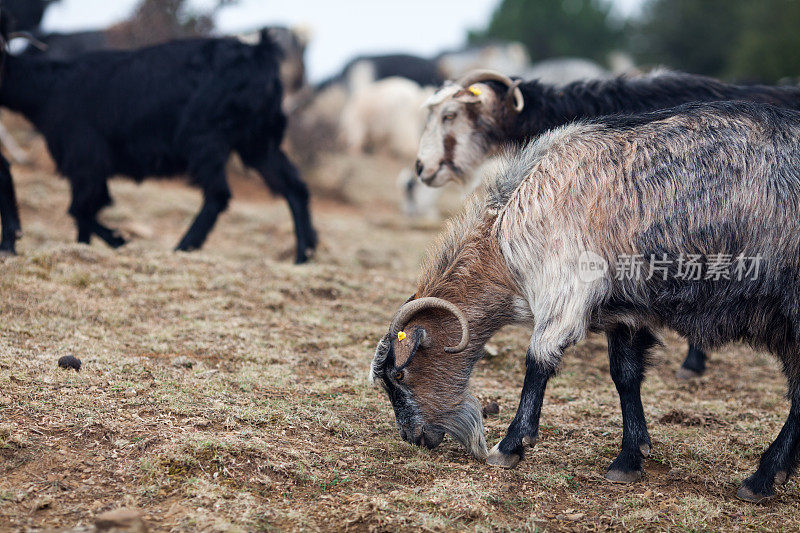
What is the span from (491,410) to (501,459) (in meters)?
0.77

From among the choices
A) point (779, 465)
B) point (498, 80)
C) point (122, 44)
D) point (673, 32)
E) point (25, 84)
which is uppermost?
point (673, 32)

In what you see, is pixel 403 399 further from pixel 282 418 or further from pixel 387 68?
pixel 387 68

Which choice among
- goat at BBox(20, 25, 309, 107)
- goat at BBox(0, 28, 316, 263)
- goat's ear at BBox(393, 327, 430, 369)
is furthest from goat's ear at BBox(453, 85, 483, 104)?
goat at BBox(20, 25, 309, 107)

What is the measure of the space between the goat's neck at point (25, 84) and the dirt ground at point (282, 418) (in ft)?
5.06

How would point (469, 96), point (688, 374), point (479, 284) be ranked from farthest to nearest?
point (469, 96)
point (688, 374)
point (479, 284)

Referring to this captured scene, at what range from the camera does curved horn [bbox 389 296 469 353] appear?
12.1 ft

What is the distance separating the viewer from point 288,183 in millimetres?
7316

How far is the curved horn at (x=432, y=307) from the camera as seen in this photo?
3703 millimetres

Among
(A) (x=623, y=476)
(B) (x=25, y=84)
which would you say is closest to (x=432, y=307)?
(A) (x=623, y=476)

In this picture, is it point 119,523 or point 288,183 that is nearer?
point 119,523

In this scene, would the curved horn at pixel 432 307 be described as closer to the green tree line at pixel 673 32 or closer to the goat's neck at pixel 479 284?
the goat's neck at pixel 479 284

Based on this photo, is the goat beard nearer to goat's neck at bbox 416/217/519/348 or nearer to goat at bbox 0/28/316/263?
goat's neck at bbox 416/217/519/348

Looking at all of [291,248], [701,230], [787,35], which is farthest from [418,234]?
[787,35]

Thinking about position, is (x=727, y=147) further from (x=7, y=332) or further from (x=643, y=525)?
(x=7, y=332)
